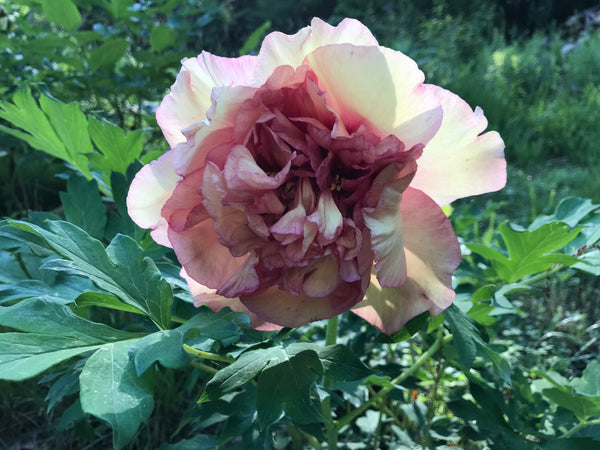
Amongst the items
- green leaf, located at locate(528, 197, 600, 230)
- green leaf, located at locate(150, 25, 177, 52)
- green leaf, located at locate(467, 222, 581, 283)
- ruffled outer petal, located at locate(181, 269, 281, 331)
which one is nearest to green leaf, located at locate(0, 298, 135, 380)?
ruffled outer petal, located at locate(181, 269, 281, 331)

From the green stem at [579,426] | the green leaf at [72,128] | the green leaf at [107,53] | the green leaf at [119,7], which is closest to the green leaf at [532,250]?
the green stem at [579,426]

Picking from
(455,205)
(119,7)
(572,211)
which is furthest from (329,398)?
(455,205)

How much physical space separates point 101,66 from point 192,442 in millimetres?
1344

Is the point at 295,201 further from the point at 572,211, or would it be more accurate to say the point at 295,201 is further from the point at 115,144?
the point at 572,211

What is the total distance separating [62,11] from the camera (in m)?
1.58

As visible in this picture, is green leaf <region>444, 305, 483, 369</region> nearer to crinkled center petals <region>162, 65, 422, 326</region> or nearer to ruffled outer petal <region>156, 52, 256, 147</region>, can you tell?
crinkled center petals <region>162, 65, 422, 326</region>

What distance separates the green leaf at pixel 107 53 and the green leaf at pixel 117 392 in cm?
134

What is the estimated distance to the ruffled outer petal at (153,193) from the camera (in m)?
0.60

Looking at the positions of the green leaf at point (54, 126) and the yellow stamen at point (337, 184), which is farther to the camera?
the green leaf at point (54, 126)

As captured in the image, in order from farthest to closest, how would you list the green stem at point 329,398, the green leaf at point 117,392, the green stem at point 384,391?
the green stem at point 384,391 → the green stem at point 329,398 → the green leaf at point 117,392

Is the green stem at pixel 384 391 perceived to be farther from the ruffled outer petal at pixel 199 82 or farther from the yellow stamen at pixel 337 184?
the ruffled outer petal at pixel 199 82

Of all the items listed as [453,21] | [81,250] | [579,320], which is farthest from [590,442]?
[453,21]

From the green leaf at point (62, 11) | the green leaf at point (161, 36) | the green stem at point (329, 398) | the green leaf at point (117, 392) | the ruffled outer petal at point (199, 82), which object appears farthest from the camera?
the green leaf at point (161, 36)

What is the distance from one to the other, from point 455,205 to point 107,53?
5.38 ft
